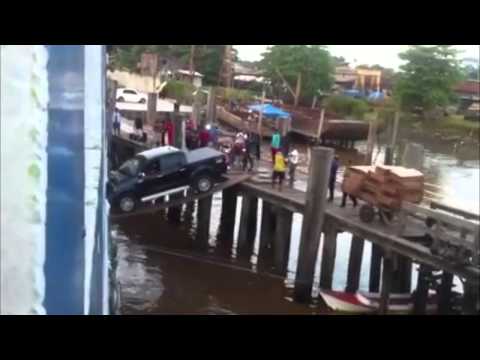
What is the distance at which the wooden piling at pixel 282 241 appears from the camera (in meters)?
14.7

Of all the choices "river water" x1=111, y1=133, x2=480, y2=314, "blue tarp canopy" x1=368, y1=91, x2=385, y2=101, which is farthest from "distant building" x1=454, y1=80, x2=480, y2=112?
"river water" x1=111, y1=133, x2=480, y2=314

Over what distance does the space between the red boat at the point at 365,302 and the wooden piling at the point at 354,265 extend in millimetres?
650

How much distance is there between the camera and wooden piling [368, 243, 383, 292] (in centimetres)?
1348

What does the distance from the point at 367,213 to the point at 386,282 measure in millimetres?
1398

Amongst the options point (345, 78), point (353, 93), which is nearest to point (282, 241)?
point (353, 93)

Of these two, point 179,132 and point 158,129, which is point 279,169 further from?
point 158,129

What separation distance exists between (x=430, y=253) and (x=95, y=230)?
8153mm

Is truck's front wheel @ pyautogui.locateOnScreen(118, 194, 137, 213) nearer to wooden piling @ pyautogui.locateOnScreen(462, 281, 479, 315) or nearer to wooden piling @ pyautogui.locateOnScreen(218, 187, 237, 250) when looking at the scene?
wooden piling @ pyautogui.locateOnScreen(218, 187, 237, 250)

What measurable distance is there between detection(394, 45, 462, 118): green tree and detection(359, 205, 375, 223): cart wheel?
33676mm

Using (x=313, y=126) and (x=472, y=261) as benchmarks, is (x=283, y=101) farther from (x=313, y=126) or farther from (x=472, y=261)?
(x=472, y=261)

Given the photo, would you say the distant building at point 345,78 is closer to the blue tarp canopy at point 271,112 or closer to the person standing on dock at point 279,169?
the blue tarp canopy at point 271,112

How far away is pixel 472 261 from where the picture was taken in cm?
1049

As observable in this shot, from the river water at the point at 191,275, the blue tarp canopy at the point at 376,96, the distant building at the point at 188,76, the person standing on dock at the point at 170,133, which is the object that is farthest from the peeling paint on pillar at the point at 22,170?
the blue tarp canopy at the point at 376,96
